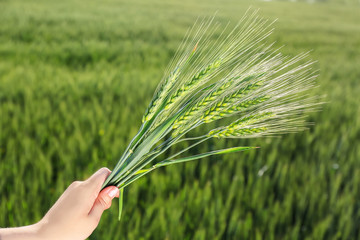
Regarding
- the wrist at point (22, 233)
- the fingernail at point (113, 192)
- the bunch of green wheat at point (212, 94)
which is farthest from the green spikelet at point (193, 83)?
the wrist at point (22, 233)

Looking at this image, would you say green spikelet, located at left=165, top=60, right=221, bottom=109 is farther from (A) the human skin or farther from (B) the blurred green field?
(B) the blurred green field

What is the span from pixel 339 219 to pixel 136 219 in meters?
0.84

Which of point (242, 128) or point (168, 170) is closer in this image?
point (242, 128)

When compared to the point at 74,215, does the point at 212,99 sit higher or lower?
higher

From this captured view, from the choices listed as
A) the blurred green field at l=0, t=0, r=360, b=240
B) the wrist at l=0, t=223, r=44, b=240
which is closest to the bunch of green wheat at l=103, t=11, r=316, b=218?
the wrist at l=0, t=223, r=44, b=240

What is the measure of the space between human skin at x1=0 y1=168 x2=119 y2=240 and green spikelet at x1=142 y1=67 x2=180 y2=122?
120mm

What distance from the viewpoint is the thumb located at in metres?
0.57

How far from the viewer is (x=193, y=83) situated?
0.53 meters

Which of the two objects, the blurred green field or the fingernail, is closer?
the fingernail

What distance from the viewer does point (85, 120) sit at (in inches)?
99.1

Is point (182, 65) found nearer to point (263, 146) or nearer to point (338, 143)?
point (263, 146)

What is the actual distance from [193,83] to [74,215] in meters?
0.25

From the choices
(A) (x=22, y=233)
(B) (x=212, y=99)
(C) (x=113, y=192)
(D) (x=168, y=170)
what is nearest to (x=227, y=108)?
(B) (x=212, y=99)

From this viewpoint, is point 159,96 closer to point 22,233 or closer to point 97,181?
point 97,181
